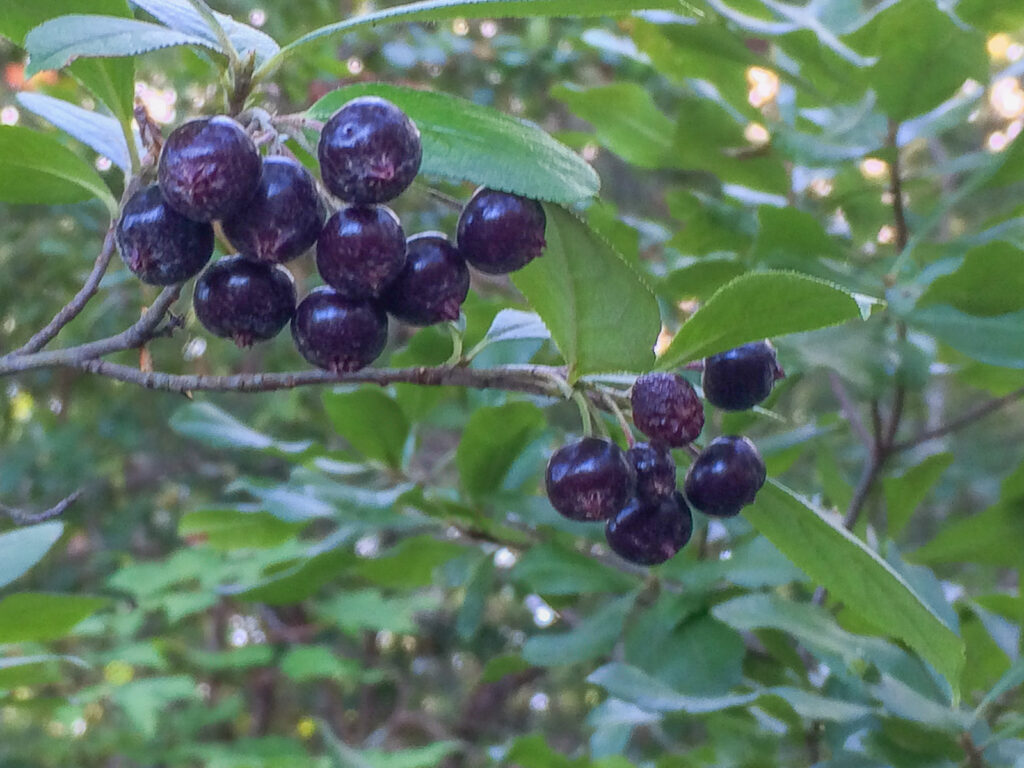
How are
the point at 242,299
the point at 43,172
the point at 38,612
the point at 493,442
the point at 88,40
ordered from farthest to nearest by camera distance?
the point at 493,442
the point at 38,612
the point at 43,172
the point at 242,299
the point at 88,40

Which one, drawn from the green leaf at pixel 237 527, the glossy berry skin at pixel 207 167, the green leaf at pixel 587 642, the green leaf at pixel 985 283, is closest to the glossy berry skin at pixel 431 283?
the glossy berry skin at pixel 207 167

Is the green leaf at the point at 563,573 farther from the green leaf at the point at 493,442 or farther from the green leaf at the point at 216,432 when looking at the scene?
the green leaf at the point at 216,432

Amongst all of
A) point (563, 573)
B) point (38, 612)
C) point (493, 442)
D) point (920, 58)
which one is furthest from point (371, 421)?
point (920, 58)

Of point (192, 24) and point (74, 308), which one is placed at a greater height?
point (192, 24)

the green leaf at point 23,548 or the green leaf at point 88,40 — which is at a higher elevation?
the green leaf at point 88,40

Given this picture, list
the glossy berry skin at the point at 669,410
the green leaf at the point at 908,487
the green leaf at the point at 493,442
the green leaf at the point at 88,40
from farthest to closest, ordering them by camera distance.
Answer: the green leaf at the point at 908,487 < the green leaf at the point at 493,442 < the glossy berry skin at the point at 669,410 < the green leaf at the point at 88,40

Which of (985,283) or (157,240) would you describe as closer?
(157,240)

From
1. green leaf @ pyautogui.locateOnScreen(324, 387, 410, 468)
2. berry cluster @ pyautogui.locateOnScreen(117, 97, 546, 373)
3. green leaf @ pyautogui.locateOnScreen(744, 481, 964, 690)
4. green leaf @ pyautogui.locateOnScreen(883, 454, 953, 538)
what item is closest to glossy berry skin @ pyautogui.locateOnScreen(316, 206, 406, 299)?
berry cluster @ pyautogui.locateOnScreen(117, 97, 546, 373)

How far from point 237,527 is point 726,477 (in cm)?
91

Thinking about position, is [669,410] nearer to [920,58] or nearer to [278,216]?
[278,216]

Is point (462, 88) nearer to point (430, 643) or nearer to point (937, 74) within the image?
point (430, 643)

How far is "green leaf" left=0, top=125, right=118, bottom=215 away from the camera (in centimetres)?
76

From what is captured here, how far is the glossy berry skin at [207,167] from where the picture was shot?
57 centimetres

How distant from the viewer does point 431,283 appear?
654 mm
